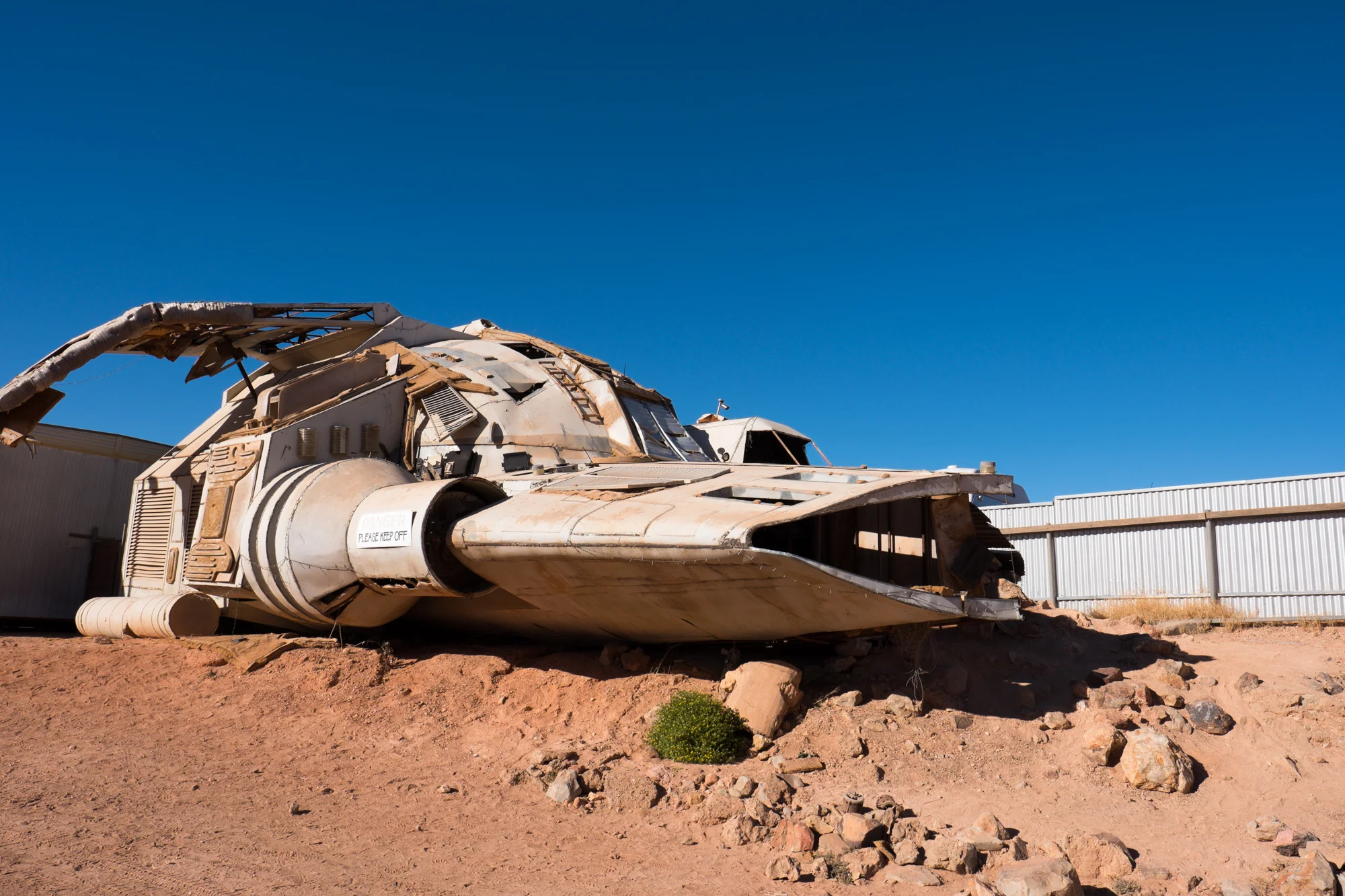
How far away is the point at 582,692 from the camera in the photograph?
1011cm

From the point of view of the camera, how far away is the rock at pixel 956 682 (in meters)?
9.80

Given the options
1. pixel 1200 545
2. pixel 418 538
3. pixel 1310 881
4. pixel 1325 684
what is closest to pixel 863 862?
pixel 1310 881

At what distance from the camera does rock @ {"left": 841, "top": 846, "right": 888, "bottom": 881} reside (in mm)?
6676

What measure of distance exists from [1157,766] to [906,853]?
2823mm

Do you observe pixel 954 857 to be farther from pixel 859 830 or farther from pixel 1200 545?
pixel 1200 545

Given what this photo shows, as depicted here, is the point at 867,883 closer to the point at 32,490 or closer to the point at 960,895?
the point at 960,895

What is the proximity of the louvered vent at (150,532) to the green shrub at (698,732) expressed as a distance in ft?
28.9

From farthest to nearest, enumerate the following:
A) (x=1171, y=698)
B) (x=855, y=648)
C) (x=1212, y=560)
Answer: (x=1212, y=560) < (x=855, y=648) < (x=1171, y=698)

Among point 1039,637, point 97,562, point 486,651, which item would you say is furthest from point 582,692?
point 97,562

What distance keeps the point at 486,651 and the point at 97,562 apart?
1105 centimetres

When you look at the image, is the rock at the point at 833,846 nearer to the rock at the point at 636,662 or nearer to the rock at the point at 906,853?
the rock at the point at 906,853

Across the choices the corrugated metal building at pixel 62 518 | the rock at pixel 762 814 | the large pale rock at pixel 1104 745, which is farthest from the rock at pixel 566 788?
the corrugated metal building at pixel 62 518

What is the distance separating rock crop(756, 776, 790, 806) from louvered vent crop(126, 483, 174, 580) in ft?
33.2

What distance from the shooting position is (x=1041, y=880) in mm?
6199
